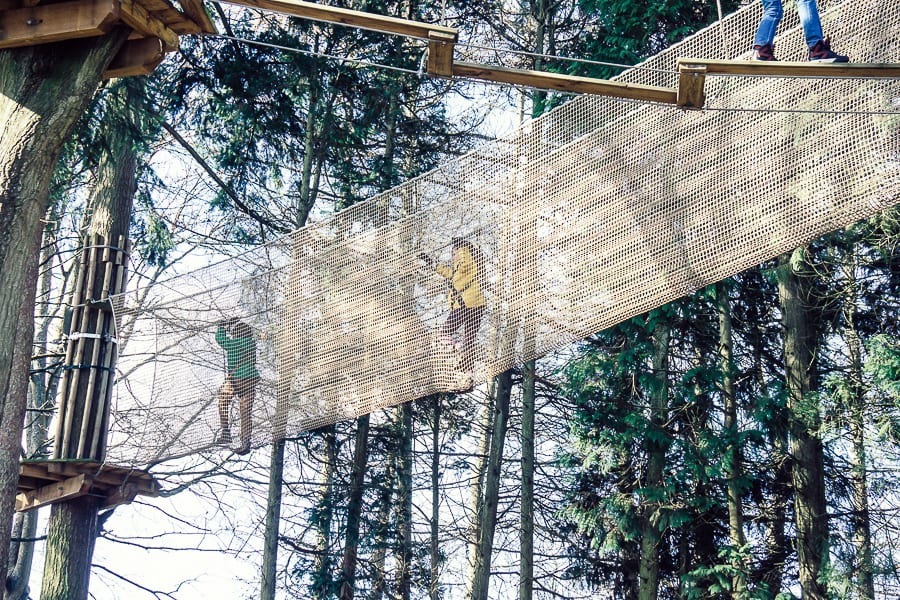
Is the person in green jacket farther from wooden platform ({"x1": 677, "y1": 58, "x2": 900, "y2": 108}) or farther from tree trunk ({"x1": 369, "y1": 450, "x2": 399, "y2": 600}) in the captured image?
tree trunk ({"x1": 369, "y1": 450, "x2": 399, "y2": 600})

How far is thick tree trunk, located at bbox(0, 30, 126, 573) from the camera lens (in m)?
3.96

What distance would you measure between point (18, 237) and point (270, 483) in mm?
4778

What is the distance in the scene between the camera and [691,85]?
4.05 meters

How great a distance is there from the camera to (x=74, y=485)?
5832mm

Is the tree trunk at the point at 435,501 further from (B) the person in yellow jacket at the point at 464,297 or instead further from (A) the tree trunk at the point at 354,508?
(B) the person in yellow jacket at the point at 464,297

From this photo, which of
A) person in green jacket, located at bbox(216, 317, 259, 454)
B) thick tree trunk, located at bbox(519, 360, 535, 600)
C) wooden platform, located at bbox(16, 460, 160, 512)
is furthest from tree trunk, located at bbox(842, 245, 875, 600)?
wooden platform, located at bbox(16, 460, 160, 512)

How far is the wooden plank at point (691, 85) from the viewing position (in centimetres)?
397

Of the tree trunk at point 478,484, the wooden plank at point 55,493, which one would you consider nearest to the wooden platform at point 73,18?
the wooden plank at point 55,493

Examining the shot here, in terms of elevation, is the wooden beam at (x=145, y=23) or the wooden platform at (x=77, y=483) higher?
the wooden beam at (x=145, y=23)

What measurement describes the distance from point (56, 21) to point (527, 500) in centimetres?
727

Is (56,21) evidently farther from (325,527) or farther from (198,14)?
(325,527)

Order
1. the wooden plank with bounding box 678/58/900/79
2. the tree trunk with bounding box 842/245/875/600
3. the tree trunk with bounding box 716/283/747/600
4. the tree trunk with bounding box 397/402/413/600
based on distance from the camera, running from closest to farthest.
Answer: the wooden plank with bounding box 678/58/900/79, the tree trunk with bounding box 842/245/875/600, the tree trunk with bounding box 716/283/747/600, the tree trunk with bounding box 397/402/413/600

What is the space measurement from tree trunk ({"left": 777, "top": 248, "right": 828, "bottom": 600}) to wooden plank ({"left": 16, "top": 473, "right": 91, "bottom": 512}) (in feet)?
18.2

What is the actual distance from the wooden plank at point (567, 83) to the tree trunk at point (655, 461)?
4.86 meters
